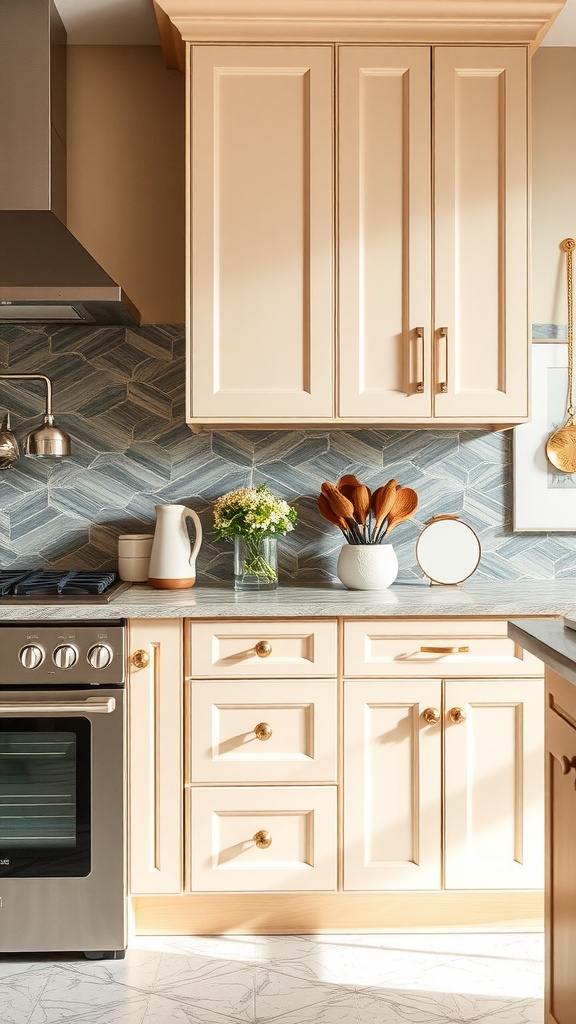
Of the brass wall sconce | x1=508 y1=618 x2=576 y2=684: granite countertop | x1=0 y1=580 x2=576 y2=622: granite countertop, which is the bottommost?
x1=0 y1=580 x2=576 y2=622: granite countertop

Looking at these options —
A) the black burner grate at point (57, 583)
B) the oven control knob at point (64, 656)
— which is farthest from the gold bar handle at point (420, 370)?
the oven control knob at point (64, 656)

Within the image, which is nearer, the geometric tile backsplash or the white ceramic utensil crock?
the white ceramic utensil crock

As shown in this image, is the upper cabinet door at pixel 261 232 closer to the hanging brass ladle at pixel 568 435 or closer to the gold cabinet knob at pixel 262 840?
the hanging brass ladle at pixel 568 435

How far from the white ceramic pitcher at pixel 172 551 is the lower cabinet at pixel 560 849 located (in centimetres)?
126

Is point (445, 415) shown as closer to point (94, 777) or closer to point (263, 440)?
point (263, 440)

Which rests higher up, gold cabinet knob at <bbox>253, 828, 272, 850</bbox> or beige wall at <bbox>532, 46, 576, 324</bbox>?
beige wall at <bbox>532, 46, 576, 324</bbox>

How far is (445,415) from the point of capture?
2.43 meters

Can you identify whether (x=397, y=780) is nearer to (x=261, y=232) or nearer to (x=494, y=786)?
(x=494, y=786)

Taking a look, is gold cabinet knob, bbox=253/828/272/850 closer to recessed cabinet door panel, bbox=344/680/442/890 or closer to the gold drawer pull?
recessed cabinet door panel, bbox=344/680/442/890

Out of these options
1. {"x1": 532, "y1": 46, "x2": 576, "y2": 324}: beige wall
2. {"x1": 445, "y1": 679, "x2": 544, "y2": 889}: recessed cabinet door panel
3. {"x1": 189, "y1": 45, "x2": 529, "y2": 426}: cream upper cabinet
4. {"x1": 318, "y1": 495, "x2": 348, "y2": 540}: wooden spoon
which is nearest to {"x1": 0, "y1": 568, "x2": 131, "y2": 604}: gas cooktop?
{"x1": 189, "y1": 45, "x2": 529, "y2": 426}: cream upper cabinet

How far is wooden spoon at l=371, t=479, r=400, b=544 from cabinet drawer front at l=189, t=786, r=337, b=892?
2.57ft

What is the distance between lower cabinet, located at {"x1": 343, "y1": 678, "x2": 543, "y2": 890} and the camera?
2.24 m

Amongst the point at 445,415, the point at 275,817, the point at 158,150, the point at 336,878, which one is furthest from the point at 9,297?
the point at 336,878

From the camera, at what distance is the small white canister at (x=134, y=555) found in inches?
104
